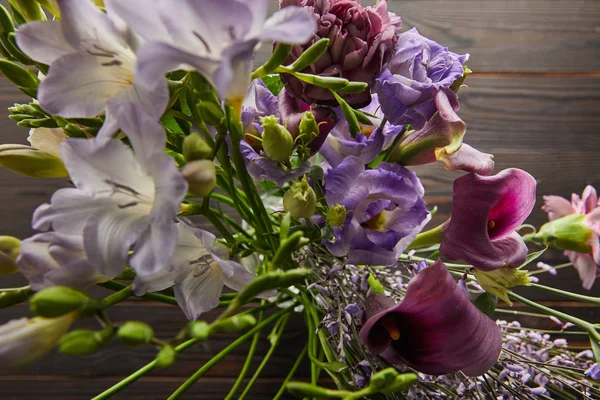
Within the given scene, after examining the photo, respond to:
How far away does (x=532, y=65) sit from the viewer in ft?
2.32

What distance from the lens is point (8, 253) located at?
0.28m

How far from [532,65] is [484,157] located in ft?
1.53

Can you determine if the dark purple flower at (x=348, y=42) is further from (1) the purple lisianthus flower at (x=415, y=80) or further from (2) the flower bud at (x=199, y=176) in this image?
(2) the flower bud at (x=199, y=176)

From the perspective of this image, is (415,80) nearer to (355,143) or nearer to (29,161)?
(355,143)

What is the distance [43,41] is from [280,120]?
163 mm

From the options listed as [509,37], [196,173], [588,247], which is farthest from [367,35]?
[509,37]

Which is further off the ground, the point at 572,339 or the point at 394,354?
the point at 394,354

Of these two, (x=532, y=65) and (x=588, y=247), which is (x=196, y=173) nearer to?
(x=588, y=247)

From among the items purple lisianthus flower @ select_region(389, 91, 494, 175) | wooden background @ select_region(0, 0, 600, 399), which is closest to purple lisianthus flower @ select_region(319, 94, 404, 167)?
purple lisianthus flower @ select_region(389, 91, 494, 175)

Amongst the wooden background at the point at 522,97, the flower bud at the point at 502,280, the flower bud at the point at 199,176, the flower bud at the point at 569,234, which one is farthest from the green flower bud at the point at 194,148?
the wooden background at the point at 522,97

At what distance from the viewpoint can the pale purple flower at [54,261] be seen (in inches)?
9.8

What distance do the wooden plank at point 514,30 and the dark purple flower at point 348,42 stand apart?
0.39m

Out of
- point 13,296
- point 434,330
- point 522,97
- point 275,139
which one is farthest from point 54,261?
point 522,97

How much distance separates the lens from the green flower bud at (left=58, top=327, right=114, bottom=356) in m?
A: 0.22
